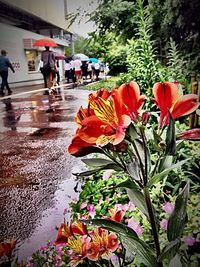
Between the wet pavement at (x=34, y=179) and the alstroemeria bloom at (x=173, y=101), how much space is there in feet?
4.36

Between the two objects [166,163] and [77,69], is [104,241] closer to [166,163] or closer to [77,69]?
[166,163]

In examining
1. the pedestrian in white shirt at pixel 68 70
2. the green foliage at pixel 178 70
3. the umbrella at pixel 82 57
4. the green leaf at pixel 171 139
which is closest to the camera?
the green leaf at pixel 171 139

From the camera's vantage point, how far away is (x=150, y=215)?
2.36ft

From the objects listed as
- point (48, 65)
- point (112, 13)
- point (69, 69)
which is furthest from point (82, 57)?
point (112, 13)

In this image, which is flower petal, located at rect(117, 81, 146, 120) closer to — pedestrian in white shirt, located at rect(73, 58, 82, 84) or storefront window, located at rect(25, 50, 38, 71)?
storefront window, located at rect(25, 50, 38, 71)

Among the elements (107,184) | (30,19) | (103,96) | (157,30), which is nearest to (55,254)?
(107,184)

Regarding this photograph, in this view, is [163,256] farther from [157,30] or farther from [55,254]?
[157,30]

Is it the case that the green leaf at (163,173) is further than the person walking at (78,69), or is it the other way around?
the person walking at (78,69)

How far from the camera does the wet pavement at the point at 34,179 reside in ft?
6.35

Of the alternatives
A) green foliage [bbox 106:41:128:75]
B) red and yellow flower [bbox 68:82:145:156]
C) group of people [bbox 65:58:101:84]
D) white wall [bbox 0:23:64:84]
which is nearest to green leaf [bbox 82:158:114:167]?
red and yellow flower [bbox 68:82:145:156]

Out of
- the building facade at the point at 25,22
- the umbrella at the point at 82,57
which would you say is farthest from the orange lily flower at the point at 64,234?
the umbrella at the point at 82,57

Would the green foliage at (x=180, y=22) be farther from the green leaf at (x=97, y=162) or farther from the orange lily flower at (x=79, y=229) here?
the green leaf at (x=97, y=162)

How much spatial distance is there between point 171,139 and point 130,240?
10.3 inches

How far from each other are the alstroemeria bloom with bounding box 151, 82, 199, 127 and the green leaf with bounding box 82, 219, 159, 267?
0.83 ft
